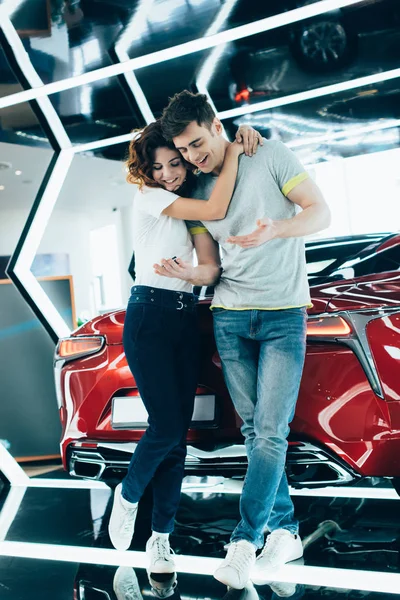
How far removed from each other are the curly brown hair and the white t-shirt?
5cm

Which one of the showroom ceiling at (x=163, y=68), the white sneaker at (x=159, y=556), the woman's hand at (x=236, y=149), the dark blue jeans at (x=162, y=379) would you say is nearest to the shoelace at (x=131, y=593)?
the white sneaker at (x=159, y=556)

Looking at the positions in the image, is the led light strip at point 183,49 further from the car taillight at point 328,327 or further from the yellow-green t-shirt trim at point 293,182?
the car taillight at point 328,327

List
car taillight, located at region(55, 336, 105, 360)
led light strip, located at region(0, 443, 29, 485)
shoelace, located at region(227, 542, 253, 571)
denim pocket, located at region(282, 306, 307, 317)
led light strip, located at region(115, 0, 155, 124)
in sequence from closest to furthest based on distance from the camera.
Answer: shoelace, located at region(227, 542, 253, 571) < denim pocket, located at region(282, 306, 307, 317) < car taillight, located at region(55, 336, 105, 360) < led light strip, located at region(0, 443, 29, 485) < led light strip, located at region(115, 0, 155, 124)

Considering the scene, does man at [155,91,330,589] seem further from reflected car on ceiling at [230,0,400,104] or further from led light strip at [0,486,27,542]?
reflected car on ceiling at [230,0,400,104]

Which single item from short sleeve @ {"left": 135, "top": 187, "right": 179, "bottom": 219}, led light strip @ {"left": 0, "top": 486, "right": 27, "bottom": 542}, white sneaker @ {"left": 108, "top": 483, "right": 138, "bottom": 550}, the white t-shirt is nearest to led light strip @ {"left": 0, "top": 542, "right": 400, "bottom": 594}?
white sneaker @ {"left": 108, "top": 483, "right": 138, "bottom": 550}

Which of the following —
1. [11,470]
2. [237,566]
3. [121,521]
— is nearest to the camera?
[237,566]

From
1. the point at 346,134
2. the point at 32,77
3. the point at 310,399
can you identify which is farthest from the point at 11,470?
the point at 346,134

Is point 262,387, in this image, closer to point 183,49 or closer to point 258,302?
point 258,302

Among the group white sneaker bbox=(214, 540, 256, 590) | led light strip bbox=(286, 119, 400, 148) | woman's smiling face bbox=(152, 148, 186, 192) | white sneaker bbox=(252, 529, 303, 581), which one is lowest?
white sneaker bbox=(252, 529, 303, 581)

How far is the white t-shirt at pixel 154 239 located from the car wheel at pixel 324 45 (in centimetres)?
288

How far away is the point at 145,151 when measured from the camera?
1.99m

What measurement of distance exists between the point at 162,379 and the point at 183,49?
3.17 m

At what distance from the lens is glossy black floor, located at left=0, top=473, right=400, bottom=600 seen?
6.28 ft

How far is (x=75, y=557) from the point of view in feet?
7.64
